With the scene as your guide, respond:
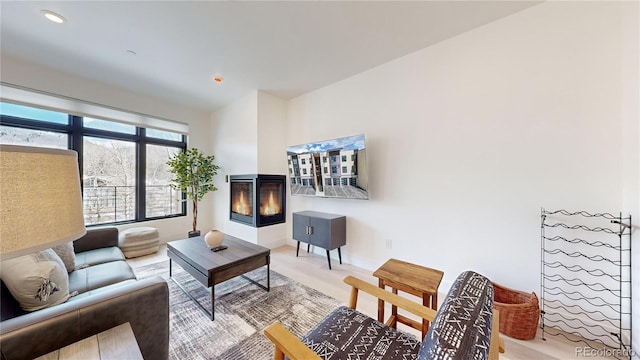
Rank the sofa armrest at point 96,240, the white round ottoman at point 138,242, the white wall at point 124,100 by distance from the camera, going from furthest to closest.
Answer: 1. the white round ottoman at point 138,242
2. the white wall at point 124,100
3. the sofa armrest at point 96,240

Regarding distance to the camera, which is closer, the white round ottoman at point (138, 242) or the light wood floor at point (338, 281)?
the light wood floor at point (338, 281)

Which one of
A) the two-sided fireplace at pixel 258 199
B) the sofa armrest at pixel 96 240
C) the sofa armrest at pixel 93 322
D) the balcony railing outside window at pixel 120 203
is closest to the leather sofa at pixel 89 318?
the sofa armrest at pixel 93 322

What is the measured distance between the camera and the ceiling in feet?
6.47

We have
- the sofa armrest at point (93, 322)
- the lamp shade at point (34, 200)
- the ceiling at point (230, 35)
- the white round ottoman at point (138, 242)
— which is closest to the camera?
the lamp shade at point (34, 200)

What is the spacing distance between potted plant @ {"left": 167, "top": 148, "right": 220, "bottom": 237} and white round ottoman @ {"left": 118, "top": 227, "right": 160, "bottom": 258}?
62 centimetres

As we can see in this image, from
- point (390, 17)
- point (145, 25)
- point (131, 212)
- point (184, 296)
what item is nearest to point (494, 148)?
point (390, 17)

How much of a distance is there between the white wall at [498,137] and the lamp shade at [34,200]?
2736 mm

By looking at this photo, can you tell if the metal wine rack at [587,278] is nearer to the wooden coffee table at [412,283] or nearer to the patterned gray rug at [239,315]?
the wooden coffee table at [412,283]

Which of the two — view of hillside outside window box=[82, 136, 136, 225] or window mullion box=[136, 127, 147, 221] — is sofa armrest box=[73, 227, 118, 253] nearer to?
view of hillside outside window box=[82, 136, 136, 225]

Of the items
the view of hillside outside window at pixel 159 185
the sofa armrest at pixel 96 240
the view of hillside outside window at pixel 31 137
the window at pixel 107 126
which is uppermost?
the window at pixel 107 126

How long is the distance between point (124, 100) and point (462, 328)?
501 cm

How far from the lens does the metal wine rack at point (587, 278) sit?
1.63 meters

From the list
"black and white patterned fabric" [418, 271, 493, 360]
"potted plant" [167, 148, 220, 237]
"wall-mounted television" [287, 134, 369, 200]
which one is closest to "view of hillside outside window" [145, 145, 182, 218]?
"potted plant" [167, 148, 220, 237]

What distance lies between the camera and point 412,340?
1217 millimetres
